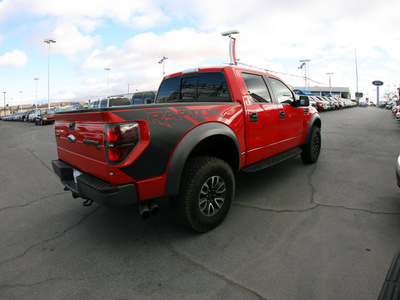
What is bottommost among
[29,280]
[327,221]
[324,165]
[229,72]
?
[29,280]

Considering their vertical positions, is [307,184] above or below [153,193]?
below

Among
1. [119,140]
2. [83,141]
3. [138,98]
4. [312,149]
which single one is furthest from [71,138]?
[138,98]

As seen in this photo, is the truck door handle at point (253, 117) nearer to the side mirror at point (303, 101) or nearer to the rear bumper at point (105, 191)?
the side mirror at point (303, 101)

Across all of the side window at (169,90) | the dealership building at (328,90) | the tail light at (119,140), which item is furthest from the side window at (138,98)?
the dealership building at (328,90)

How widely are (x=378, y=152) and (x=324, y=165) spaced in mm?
2275

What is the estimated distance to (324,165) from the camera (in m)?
5.66

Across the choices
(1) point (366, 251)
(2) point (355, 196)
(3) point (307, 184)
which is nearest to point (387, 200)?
(2) point (355, 196)

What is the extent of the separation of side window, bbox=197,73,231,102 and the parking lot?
1574mm

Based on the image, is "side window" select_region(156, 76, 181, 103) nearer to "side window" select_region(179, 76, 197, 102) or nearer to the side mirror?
"side window" select_region(179, 76, 197, 102)

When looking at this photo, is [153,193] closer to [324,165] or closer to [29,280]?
[29,280]

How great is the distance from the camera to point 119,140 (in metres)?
2.27

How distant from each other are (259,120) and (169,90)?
63.8 inches

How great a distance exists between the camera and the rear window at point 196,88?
11.9 ft

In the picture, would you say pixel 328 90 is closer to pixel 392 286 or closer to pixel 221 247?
pixel 221 247
